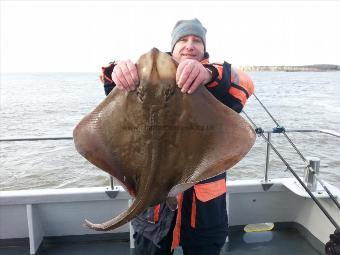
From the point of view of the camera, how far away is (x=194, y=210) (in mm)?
2385

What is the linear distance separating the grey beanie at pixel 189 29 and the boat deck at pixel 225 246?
9.39 ft

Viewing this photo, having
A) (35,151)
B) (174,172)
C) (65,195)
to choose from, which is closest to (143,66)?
(174,172)

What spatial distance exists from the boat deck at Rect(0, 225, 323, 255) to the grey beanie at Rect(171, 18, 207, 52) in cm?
286

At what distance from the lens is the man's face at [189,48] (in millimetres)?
2494

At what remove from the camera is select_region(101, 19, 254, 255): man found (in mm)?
2273

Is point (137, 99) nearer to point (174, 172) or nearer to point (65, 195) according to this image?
point (174, 172)

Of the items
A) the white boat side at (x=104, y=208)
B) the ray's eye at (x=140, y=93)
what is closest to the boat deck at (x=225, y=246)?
the white boat side at (x=104, y=208)

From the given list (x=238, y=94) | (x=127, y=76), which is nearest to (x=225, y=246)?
(x=238, y=94)

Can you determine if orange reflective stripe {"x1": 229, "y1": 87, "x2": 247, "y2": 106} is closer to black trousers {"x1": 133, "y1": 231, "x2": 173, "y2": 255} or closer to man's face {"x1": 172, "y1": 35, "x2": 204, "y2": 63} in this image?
man's face {"x1": 172, "y1": 35, "x2": 204, "y2": 63}

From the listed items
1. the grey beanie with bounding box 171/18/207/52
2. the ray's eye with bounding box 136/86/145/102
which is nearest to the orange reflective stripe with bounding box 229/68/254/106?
the grey beanie with bounding box 171/18/207/52

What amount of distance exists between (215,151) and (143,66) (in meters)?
0.63

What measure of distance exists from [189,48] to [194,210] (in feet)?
3.99

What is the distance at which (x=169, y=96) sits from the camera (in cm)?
173

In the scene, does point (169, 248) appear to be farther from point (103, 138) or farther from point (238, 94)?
point (238, 94)
